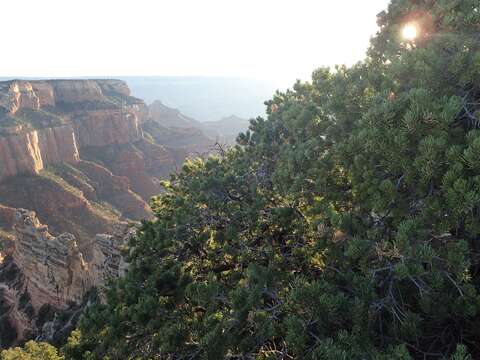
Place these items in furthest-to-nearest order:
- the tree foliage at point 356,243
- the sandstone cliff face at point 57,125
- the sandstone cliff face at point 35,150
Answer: the sandstone cliff face at point 57,125
the sandstone cliff face at point 35,150
the tree foliage at point 356,243

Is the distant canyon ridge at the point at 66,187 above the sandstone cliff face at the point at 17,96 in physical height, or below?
below

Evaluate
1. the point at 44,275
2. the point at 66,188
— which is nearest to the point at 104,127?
the point at 66,188

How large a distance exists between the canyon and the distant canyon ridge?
0.10 metres

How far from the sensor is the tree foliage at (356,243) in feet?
20.4

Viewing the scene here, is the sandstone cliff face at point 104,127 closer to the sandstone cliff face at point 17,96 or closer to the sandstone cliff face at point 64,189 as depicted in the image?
the sandstone cliff face at point 64,189

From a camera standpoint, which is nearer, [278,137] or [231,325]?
[231,325]

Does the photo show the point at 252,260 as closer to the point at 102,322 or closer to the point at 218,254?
the point at 218,254

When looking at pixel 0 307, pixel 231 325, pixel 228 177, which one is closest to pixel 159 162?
pixel 0 307

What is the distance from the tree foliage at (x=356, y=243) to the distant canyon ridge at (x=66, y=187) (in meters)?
8.87

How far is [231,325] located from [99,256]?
23.8m

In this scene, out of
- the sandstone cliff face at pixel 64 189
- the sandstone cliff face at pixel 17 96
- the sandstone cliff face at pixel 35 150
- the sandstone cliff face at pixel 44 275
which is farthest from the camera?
the sandstone cliff face at pixel 17 96

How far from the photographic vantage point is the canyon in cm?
3066

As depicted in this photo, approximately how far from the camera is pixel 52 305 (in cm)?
3181

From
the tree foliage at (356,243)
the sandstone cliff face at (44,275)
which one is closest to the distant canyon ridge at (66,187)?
the sandstone cliff face at (44,275)
